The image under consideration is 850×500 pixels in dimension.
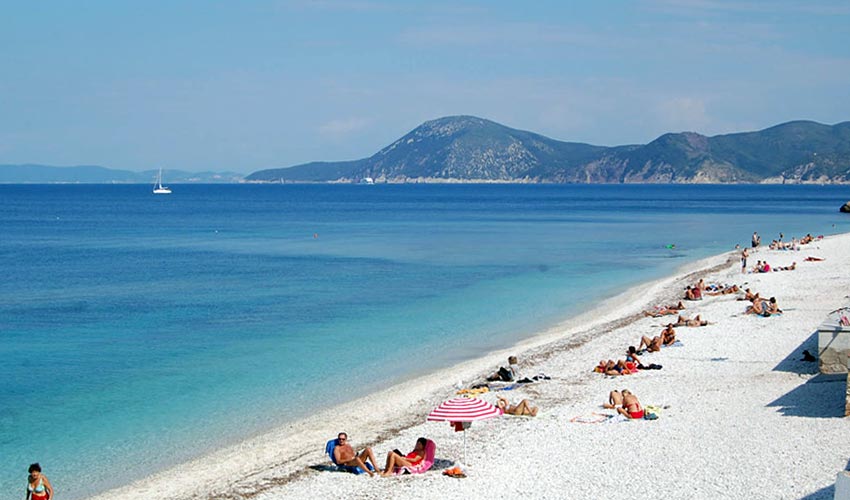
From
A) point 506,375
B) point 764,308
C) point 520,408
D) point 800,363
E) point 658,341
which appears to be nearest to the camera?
point 520,408

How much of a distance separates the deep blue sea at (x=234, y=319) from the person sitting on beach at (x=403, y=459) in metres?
5.01

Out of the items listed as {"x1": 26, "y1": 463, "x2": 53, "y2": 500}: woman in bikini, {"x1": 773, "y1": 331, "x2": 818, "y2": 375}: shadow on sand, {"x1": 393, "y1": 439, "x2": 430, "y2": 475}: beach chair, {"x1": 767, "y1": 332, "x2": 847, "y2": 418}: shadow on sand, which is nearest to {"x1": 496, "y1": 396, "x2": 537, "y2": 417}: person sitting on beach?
{"x1": 393, "y1": 439, "x2": 430, "y2": 475}: beach chair

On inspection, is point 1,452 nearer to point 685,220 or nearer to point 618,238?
point 618,238

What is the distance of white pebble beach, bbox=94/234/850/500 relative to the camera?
571 inches

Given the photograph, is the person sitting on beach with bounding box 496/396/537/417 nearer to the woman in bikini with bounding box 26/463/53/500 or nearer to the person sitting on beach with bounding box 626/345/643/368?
the person sitting on beach with bounding box 626/345/643/368

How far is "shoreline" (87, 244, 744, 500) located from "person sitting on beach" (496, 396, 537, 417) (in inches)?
76.1

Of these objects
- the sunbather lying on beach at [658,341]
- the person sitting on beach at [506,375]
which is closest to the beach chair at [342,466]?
the person sitting on beach at [506,375]

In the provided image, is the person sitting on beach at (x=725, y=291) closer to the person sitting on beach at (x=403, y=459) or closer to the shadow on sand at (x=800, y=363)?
the shadow on sand at (x=800, y=363)

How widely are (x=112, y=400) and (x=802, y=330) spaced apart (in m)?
20.4

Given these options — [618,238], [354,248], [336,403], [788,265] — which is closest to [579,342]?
[336,403]

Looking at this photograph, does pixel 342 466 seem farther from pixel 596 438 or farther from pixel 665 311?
pixel 665 311

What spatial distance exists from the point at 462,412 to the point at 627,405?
13.2 ft

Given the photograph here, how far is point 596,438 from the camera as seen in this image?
17094 mm

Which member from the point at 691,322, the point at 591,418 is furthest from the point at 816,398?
the point at 691,322
